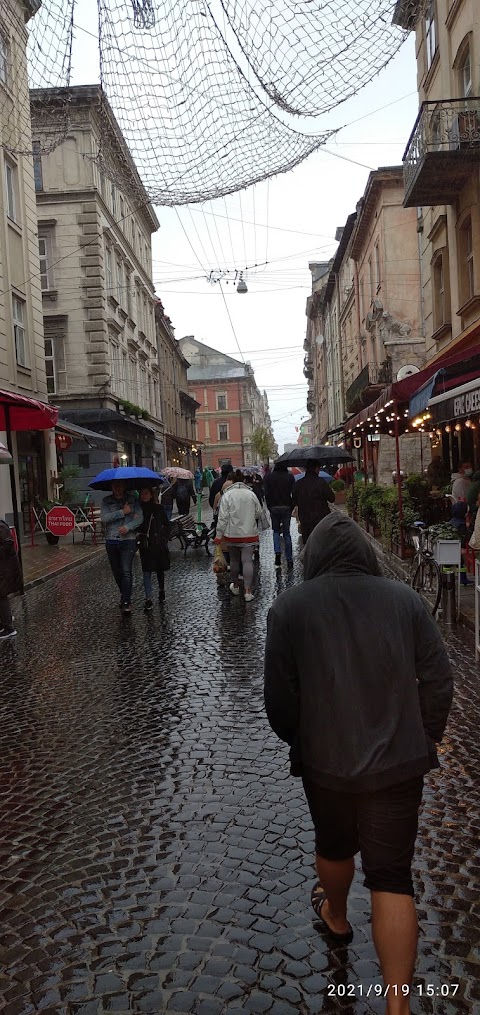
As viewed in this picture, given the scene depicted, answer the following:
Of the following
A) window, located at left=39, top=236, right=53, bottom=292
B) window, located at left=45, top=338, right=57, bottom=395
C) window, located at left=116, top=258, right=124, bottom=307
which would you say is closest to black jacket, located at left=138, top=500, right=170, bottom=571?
window, located at left=45, top=338, right=57, bottom=395

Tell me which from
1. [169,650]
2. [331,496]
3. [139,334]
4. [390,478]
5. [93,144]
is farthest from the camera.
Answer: [139,334]

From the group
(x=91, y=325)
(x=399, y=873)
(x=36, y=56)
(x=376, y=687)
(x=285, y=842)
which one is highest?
(x=91, y=325)

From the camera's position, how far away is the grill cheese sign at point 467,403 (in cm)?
831

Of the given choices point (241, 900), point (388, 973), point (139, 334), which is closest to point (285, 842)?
point (241, 900)

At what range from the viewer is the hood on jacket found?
8.15 feet

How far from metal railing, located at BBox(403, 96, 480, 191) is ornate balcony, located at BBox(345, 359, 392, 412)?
41.9ft

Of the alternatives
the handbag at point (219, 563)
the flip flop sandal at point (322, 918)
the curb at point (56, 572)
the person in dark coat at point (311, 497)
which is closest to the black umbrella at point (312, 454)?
the person in dark coat at point (311, 497)

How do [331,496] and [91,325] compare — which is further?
[91,325]

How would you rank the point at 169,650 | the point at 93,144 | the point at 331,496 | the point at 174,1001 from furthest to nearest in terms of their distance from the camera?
the point at 331,496, the point at 169,650, the point at 93,144, the point at 174,1001

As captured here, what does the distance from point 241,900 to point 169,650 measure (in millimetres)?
4632

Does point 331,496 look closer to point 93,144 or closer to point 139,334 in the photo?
point 93,144

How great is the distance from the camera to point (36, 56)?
8.98 ft

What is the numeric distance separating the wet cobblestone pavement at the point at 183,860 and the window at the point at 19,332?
16.6 m

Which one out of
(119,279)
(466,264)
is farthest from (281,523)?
(119,279)
